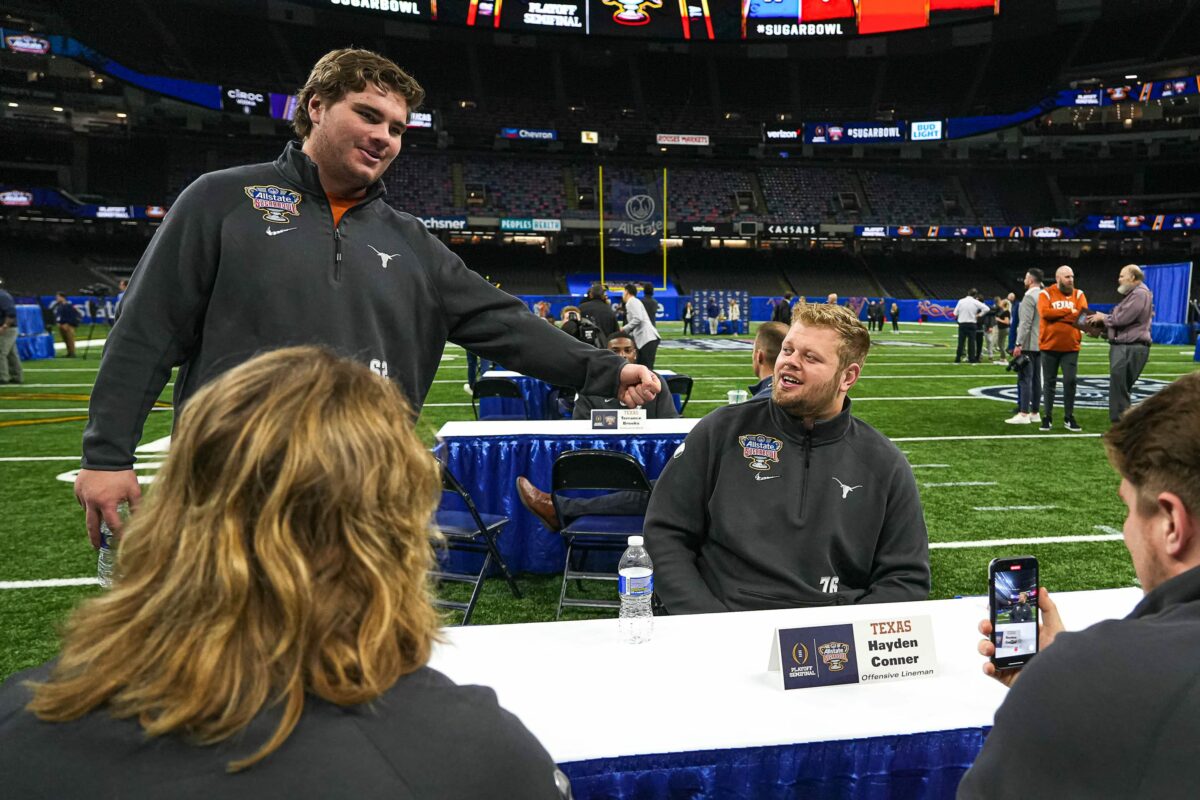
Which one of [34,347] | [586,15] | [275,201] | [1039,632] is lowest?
[34,347]

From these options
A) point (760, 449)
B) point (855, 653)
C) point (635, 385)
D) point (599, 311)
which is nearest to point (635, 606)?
point (855, 653)

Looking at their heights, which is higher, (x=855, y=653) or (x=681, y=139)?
(x=681, y=139)

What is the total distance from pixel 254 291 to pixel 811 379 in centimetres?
196

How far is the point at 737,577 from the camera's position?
2.83m

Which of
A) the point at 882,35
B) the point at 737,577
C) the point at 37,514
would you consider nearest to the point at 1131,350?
the point at 737,577

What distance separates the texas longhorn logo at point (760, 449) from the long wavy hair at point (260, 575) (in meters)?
2.13

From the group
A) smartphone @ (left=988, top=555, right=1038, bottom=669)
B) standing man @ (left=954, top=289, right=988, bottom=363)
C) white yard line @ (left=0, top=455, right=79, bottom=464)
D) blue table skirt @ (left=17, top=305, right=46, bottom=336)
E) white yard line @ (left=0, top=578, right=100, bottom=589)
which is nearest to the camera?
smartphone @ (left=988, top=555, right=1038, bottom=669)

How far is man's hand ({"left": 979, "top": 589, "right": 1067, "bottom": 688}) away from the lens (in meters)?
1.72

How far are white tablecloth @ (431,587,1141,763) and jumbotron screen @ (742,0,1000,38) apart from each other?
46967 mm

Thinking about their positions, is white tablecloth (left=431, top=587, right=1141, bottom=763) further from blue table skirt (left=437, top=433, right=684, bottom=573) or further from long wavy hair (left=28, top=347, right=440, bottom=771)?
blue table skirt (left=437, top=433, right=684, bottom=573)

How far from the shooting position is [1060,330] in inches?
367

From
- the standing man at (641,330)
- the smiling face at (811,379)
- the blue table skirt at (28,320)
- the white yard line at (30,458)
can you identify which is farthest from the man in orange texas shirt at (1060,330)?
the blue table skirt at (28,320)

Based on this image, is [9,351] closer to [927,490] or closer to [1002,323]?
[927,490]

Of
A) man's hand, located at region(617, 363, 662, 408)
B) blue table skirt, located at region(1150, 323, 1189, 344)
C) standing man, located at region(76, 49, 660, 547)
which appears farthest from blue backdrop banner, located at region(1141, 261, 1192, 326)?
standing man, located at region(76, 49, 660, 547)
